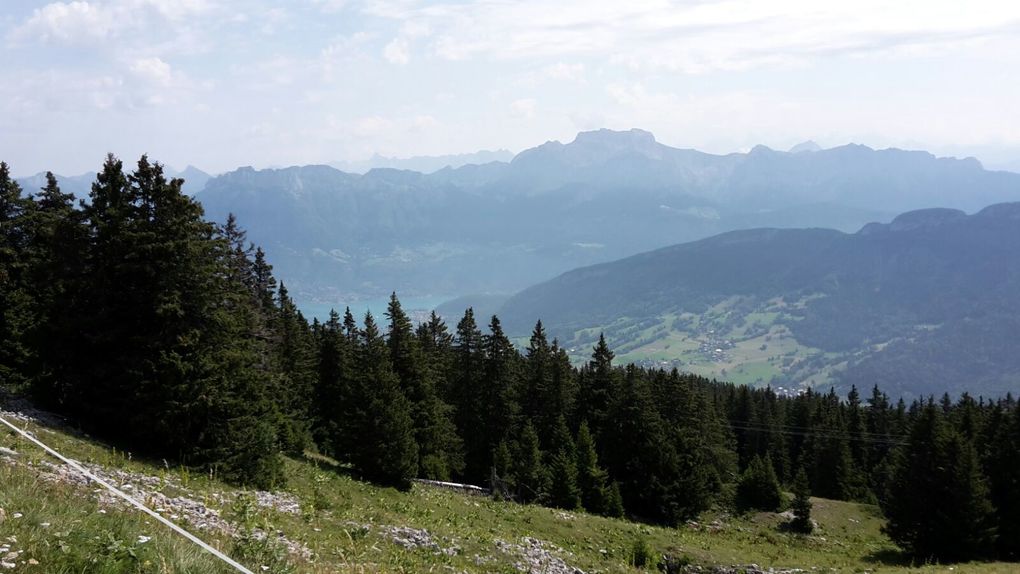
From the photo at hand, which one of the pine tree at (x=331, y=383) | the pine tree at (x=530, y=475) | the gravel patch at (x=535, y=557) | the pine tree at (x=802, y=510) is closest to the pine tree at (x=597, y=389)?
the pine tree at (x=530, y=475)

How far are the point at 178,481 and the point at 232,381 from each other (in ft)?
19.8

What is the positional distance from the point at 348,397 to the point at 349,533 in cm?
2940

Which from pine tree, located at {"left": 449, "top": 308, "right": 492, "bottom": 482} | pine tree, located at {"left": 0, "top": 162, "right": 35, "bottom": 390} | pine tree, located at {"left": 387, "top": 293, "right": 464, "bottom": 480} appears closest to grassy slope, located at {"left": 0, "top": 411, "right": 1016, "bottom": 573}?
pine tree, located at {"left": 387, "top": 293, "right": 464, "bottom": 480}

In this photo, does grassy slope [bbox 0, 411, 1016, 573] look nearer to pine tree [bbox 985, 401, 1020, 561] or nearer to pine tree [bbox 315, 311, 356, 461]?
pine tree [bbox 985, 401, 1020, 561]

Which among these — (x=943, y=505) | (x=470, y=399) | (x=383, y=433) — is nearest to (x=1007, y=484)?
(x=943, y=505)

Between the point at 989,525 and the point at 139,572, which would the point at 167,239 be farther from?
the point at 989,525

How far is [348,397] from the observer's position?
153ft

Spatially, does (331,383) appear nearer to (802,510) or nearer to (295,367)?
(295,367)

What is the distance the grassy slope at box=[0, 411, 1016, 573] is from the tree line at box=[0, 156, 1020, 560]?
2690 mm

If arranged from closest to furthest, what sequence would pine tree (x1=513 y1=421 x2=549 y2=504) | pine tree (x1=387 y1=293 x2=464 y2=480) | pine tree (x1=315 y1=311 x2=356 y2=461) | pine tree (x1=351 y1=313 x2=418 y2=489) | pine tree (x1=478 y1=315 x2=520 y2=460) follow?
pine tree (x1=351 y1=313 x2=418 y2=489), pine tree (x1=387 y1=293 x2=464 y2=480), pine tree (x1=513 y1=421 x2=549 y2=504), pine tree (x1=315 y1=311 x2=356 y2=461), pine tree (x1=478 y1=315 x2=520 y2=460)

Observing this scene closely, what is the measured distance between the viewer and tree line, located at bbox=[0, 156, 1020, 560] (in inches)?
956

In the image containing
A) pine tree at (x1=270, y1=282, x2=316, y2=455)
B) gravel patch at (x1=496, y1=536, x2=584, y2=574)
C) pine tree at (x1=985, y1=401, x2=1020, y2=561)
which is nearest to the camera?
gravel patch at (x1=496, y1=536, x2=584, y2=574)

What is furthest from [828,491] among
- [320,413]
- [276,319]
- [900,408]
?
[276,319]

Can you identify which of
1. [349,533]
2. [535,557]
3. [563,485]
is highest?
[349,533]
